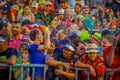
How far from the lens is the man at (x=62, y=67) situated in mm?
7191

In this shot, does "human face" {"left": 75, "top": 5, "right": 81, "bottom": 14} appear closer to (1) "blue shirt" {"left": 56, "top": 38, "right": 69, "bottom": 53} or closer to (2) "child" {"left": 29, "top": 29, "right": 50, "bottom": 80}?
(1) "blue shirt" {"left": 56, "top": 38, "right": 69, "bottom": 53}

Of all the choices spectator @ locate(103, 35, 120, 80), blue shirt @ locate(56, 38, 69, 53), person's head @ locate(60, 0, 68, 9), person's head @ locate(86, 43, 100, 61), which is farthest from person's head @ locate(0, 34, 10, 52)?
person's head @ locate(60, 0, 68, 9)

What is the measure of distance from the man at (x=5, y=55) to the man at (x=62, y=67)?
64 centimetres

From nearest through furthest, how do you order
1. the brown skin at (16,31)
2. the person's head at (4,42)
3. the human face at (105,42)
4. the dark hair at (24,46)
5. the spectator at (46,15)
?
the person's head at (4,42) < the dark hair at (24,46) < the brown skin at (16,31) < the human face at (105,42) < the spectator at (46,15)

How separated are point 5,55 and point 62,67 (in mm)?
957

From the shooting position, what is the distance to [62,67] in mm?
7258

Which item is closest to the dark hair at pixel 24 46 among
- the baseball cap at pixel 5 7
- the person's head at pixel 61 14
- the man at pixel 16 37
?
the man at pixel 16 37

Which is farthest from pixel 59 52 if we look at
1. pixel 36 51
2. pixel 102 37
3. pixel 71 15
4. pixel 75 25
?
pixel 71 15

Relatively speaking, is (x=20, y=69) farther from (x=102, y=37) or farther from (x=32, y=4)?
(x=32, y=4)

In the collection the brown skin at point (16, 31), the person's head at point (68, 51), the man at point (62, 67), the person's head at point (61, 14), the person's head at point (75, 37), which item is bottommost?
the man at point (62, 67)

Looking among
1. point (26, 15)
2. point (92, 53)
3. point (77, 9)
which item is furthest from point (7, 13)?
point (92, 53)

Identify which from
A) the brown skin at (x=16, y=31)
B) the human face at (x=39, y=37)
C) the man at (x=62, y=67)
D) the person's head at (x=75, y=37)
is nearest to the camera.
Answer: the man at (x=62, y=67)

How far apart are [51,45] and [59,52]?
494 mm

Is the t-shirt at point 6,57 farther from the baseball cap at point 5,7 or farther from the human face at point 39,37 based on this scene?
the baseball cap at point 5,7
